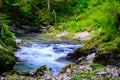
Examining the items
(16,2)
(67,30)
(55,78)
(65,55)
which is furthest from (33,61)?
(16,2)

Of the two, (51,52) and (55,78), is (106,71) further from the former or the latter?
(51,52)

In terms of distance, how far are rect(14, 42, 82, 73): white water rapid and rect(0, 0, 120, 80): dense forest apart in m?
1.19

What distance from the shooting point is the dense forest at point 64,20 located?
56.5ft

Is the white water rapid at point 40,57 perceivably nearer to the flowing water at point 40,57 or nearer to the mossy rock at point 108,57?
the flowing water at point 40,57

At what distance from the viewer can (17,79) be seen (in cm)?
1236

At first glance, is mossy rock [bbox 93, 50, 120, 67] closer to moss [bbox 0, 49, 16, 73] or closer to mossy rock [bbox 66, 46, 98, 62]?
mossy rock [bbox 66, 46, 98, 62]

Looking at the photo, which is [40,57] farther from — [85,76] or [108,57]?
[85,76]

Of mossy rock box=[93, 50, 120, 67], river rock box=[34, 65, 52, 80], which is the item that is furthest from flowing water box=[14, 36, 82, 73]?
mossy rock box=[93, 50, 120, 67]

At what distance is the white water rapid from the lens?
16689mm

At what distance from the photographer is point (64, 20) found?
41.3m

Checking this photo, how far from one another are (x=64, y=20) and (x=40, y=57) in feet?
72.3

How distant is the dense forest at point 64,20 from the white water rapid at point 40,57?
3.92 ft

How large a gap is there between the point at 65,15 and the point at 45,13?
2.84m

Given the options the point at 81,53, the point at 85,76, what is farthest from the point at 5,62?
the point at 81,53
